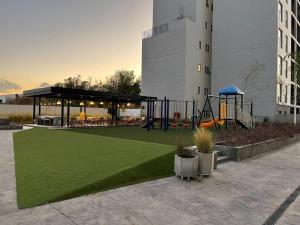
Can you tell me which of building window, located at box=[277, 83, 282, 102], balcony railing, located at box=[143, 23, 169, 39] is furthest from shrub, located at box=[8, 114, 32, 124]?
building window, located at box=[277, 83, 282, 102]

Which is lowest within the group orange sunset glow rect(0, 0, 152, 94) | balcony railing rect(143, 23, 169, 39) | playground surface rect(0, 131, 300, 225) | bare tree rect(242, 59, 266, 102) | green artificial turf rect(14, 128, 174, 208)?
playground surface rect(0, 131, 300, 225)

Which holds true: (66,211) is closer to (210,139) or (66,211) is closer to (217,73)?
(210,139)

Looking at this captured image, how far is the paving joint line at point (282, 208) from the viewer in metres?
4.81

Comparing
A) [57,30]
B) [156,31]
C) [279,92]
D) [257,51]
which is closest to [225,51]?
[257,51]

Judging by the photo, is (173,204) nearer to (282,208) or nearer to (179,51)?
(282,208)

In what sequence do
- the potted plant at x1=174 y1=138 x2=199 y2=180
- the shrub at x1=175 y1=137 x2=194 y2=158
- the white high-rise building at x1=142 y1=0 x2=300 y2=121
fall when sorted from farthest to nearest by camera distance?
the white high-rise building at x1=142 y1=0 x2=300 y2=121 < the shrub at x1=175 y1=137 x2=194 y2=158 < the potted plant at x1=174 y1=138 x2=199 y2=180

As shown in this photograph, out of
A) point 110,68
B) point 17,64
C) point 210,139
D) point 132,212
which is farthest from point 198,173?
point 110,68

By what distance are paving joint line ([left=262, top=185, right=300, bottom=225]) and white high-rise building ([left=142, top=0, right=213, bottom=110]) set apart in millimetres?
28516

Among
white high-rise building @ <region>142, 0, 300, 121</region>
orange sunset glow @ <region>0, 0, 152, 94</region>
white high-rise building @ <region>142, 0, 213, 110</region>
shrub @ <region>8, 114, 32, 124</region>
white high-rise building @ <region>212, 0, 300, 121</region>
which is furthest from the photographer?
white high-rise building @ <region>142, 0, 213, 110</region>

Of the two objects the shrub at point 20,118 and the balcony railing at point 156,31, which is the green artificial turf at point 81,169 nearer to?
the shrub at point 20,118

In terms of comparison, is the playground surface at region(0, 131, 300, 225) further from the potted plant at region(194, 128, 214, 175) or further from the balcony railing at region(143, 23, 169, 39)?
the balcony railing at region(143, 23, 169, 39)

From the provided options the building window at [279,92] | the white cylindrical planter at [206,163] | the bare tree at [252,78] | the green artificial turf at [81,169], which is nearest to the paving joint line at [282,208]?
the white cylindrical planter at [206,163]

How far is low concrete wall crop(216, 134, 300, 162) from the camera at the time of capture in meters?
10.3

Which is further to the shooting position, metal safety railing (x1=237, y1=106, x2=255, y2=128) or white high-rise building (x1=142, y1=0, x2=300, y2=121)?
white high-rise building (x1=142, y1=0, x2=300, y2=121)
